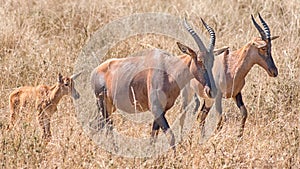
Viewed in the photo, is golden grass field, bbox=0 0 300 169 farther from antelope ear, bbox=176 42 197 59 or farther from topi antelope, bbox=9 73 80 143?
antelope ear, bbox=176 42 197 59

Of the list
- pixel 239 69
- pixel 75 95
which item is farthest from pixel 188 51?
pixel 75 95

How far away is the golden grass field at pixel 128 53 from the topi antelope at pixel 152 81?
371mm

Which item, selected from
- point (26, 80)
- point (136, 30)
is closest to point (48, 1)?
point (136, 30)

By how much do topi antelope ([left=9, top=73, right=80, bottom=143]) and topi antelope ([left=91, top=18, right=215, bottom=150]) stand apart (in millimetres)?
439

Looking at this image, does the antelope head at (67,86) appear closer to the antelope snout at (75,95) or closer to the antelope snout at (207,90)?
the antelope snout at (75,95)

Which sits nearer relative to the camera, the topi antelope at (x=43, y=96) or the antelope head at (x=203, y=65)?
the antelope head at (x=203, y=65)

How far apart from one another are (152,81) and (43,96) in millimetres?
1615

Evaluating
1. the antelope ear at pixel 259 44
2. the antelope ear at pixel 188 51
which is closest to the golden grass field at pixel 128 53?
the antelope ear at pixel 259 44

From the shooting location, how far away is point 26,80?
32.2 ft

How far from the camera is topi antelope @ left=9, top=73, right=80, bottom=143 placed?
8562mm

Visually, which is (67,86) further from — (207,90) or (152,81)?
(207,90)

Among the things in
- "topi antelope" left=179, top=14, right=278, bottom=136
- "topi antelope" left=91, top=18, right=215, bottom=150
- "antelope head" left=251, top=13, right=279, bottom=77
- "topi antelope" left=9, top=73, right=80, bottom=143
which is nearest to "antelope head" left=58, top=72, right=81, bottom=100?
"topi antelope" left=9, top=73, right=80, bottom=143

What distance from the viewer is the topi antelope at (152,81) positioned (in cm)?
773

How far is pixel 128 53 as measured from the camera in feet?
35.7
